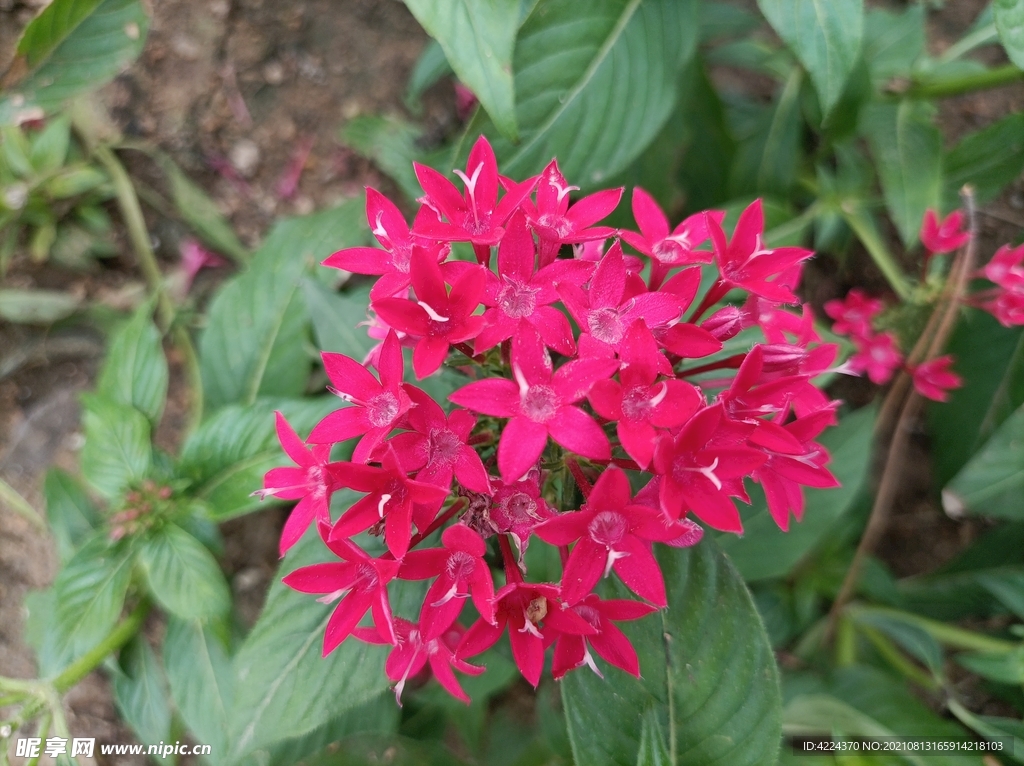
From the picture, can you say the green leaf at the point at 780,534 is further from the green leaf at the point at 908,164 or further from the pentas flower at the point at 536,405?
the pentas flower at the point at 536,405

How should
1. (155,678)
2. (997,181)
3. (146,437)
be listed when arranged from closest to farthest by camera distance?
(146,437) < (155,678) < (997,181)

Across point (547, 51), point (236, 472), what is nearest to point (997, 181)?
point (547, 51)

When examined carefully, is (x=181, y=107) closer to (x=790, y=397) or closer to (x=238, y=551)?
(x=238, y=551)

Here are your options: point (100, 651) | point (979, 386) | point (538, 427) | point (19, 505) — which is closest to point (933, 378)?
point (979, 386)

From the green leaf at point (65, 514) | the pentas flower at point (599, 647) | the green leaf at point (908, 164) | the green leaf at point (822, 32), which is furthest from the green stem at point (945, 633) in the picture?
the green leaf at point (65, 514)

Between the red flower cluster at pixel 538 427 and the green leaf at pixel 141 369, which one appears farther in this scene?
the green leaf at pixel 141 369

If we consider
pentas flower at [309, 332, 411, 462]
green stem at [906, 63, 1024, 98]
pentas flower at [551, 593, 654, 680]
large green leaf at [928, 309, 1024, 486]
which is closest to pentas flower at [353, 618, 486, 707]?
pentas flower at [551, 593, 654, 680]

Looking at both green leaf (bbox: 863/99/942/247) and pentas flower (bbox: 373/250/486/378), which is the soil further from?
pentas flower (bbox: 373/250/486/378)
